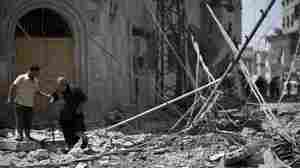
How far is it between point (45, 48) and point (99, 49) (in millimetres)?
1454

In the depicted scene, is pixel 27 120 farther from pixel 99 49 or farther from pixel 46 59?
pixel 99 49

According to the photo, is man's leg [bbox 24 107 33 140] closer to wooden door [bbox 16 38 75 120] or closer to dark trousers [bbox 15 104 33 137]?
dark trousers [bbox 15 104 33 137]

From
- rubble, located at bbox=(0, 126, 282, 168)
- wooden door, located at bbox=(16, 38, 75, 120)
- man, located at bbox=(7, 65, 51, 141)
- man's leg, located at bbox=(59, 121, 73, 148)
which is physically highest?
wooden door, located at bbox=(16, 38, 75, 120)

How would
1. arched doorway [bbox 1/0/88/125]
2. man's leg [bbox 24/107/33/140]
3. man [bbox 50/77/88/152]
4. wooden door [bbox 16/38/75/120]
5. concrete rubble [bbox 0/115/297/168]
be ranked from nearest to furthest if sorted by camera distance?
1. concrete rubble [bbox 0/115/297/168]
2. man [bbox 50/77/88/152]
3. man's leg [bbox 24/107/33/140]
4. arched doorway [bbox 1/0/88/125]
5. wooden door [bbox 16/38/75/120]

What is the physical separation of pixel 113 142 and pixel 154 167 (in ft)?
7.29

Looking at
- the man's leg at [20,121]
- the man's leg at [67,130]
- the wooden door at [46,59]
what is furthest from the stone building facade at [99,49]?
the man's leg at [67,130]

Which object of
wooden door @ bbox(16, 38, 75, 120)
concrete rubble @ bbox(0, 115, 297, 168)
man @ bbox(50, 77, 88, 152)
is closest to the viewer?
concrete rubble @ bbox(0, 115, 297, 168)

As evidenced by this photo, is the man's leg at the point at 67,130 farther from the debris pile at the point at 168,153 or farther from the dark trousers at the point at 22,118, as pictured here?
the dark trousers at the point at 22,118

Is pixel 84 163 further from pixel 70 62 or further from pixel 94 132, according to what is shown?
pixel 70 62

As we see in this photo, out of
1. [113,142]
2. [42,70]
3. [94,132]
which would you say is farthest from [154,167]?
[42,70]

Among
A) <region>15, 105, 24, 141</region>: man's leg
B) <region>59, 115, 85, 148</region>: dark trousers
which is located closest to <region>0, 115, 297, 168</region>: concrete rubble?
<region>59, 115, 85, 148</region>: dark trousers

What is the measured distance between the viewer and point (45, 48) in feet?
36.3

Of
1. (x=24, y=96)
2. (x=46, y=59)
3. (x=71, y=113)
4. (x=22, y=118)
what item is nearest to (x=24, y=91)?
(x=24, y=96)

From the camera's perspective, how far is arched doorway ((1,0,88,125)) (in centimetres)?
1033
